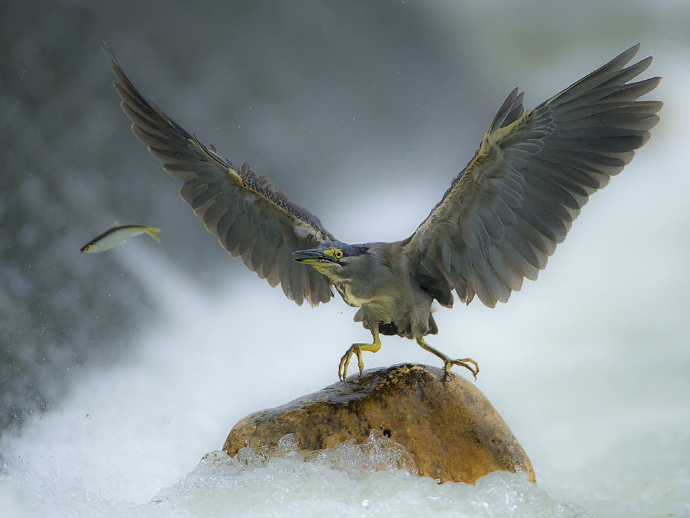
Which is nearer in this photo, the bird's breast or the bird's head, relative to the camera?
the bird's head

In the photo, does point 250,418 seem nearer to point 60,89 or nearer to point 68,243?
point 68,243

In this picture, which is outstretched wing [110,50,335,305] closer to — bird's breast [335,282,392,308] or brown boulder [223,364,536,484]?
bird's breast [335,282,392,308]

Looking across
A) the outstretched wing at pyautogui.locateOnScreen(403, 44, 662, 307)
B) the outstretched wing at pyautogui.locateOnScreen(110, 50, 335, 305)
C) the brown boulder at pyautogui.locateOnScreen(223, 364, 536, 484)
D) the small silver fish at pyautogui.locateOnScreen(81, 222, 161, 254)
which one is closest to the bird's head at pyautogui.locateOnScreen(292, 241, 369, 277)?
the outstretched wing at pyautogui.locateOnScreen(403, 44, 662, 307)

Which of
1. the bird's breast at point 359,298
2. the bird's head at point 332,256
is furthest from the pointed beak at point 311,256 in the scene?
the bird's breast at point 359,298

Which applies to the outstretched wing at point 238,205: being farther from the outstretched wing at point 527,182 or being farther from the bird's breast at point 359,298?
the outstretched wing at point 527,182

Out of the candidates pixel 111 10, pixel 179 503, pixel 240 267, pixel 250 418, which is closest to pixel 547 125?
pixel 250 418
